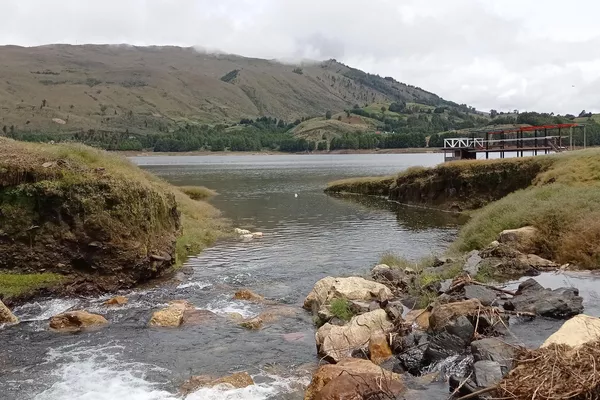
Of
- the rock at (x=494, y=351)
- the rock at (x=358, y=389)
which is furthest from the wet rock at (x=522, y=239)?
the rock at (x=358, y=389)

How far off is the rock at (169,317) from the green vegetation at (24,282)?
19.8 feet

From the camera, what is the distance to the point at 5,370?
15586 mm

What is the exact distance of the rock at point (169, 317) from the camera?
20.0 metres

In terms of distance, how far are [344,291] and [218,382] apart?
789 cm

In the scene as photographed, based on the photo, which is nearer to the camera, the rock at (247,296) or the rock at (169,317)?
the rock at (169,317)

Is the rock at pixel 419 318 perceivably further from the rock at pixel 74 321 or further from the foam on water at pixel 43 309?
the foam on water at pixel 43 309

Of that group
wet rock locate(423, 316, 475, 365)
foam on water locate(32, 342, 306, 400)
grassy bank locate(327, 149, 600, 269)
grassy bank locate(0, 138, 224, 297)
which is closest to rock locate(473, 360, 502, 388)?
wet rock locate(423, 316, 475, 365)

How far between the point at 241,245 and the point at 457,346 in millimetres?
24779

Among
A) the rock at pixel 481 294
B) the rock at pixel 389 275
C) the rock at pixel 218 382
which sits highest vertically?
the rock at pixel 481 294

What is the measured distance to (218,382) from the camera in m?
14.6

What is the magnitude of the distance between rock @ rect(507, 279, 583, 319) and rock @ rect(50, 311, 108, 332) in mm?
14465

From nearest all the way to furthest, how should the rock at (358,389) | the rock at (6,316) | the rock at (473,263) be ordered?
the rock at (358,389), the rock at (6,316), the rock at (473,263)

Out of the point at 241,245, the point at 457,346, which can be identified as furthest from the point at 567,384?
the point at 241,245

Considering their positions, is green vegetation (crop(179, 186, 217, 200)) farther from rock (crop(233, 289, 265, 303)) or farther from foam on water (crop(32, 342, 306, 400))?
foam on water (crop(32, 342, 306, 400))
